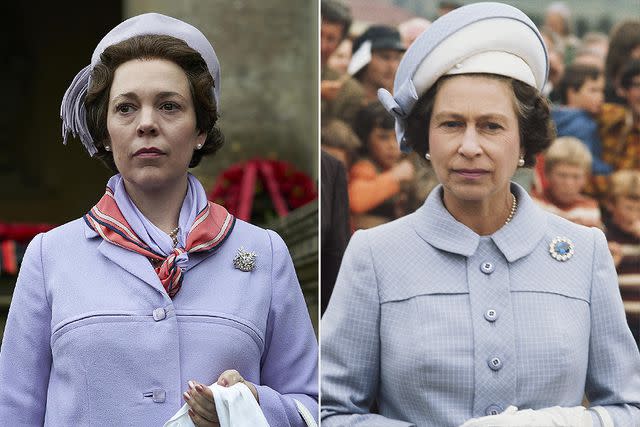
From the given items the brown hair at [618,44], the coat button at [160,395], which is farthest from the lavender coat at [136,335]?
the brown hair at [618,44]

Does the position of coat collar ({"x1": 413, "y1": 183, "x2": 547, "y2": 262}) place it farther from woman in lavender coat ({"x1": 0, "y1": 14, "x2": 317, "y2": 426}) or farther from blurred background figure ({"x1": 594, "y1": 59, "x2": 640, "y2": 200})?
woman in lavender coat ({"x1": 0, "y1": 14, "x2": 317, "y2": 426})

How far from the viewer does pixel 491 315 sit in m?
4.73

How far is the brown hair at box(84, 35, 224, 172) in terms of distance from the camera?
4656 millimetres

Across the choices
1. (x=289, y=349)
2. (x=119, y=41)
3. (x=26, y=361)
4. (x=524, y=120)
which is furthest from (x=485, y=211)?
(x=26, y=361)

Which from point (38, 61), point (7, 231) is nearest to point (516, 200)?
point (7, 231)

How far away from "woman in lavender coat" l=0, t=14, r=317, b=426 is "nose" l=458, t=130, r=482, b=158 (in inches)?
24.6

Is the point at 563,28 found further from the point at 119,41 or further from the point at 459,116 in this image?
the point at 119,41

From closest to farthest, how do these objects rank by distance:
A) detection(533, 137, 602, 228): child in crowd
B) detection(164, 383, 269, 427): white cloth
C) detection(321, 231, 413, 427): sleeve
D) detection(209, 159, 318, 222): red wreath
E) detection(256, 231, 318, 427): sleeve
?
detection(164, 383, 269, 427): white cloth → detection(256, 231, 318, 427): sleeve → detection(321, 231, 413, 427): sleeve → detection(533, 137, 602, 228): child in crowd → detection(209, 159, 318, 222): red wreath

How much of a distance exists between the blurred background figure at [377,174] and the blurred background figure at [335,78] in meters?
0.05

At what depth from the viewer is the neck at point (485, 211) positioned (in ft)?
15.9

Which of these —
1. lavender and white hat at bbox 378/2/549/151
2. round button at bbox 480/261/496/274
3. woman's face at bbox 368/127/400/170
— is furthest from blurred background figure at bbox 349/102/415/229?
round button at bbox 480/261/496/274

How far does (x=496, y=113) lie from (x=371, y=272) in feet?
2.02

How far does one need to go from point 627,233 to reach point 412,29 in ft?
3.00

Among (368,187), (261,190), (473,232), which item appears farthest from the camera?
(261,190)
